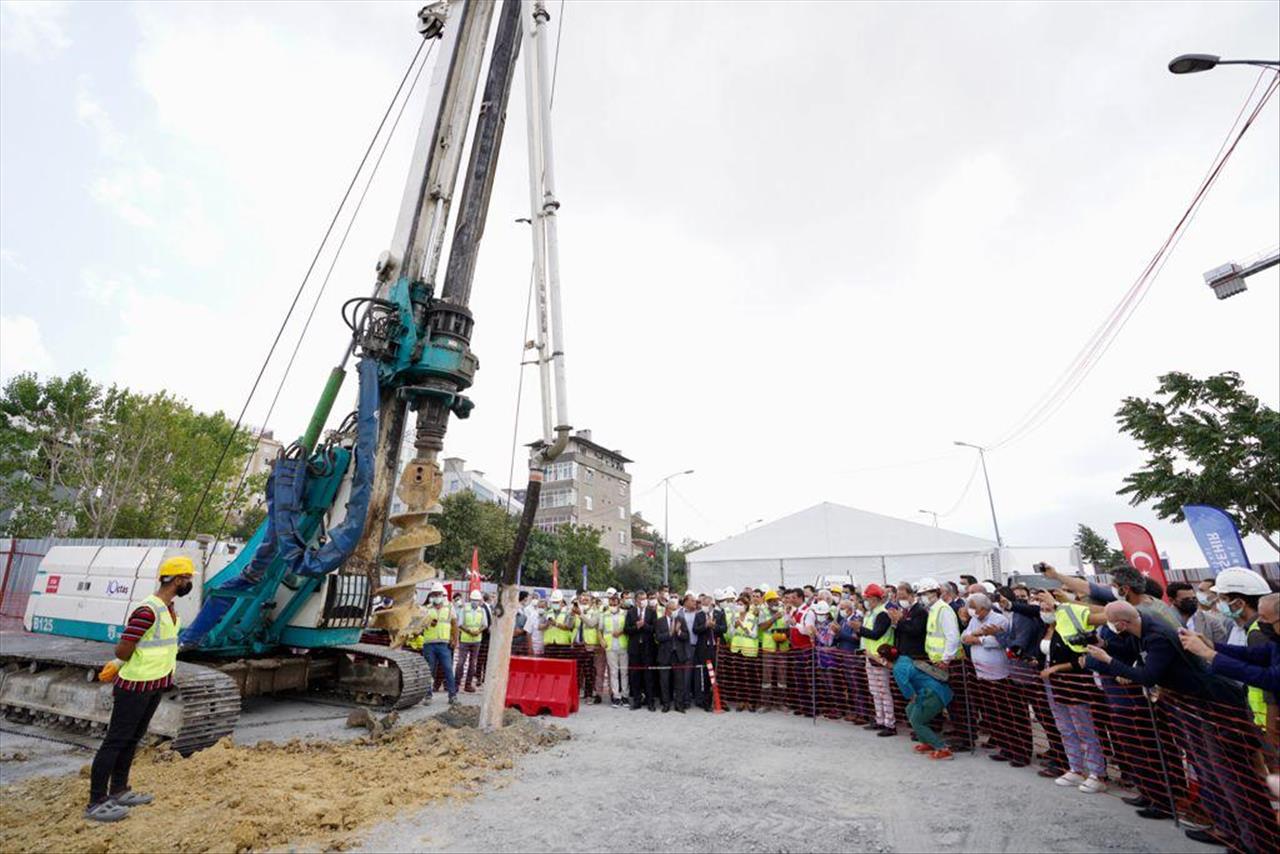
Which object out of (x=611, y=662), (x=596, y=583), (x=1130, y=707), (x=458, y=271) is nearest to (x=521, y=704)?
(x=611, y=662)

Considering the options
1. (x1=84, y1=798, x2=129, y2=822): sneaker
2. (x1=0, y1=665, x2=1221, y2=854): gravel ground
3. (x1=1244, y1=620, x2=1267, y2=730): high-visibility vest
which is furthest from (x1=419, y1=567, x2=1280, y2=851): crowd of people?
(x1=84, y1=798, x2=129, y2=822): sneaker

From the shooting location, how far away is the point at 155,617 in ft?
16.1

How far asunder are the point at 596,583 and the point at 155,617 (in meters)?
42.7

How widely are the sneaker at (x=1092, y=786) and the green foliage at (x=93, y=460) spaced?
27322mm

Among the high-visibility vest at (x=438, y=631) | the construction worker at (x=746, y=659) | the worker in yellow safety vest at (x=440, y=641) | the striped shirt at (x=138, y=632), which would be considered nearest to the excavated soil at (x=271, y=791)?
the striped shirt at (x=138, y=632)

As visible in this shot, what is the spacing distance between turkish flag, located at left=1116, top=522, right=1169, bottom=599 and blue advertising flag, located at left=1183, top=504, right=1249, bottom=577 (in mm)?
623

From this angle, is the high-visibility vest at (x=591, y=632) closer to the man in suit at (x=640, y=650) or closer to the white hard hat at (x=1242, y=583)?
the man in suit at (x=640, y=650)

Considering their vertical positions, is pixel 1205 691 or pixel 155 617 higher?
pixel 155 617

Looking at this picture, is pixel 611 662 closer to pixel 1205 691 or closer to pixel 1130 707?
pixel 1130 707

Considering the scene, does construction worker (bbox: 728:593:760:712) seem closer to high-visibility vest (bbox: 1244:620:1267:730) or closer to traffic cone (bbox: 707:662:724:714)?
traffic cone (bbox: 707:662:724:714)

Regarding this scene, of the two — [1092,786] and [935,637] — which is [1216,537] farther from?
[1092,786]

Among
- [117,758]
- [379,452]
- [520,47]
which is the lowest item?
[117,758]

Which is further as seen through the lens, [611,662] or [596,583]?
[596,583]

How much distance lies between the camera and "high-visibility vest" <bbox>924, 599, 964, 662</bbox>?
6.82 m
